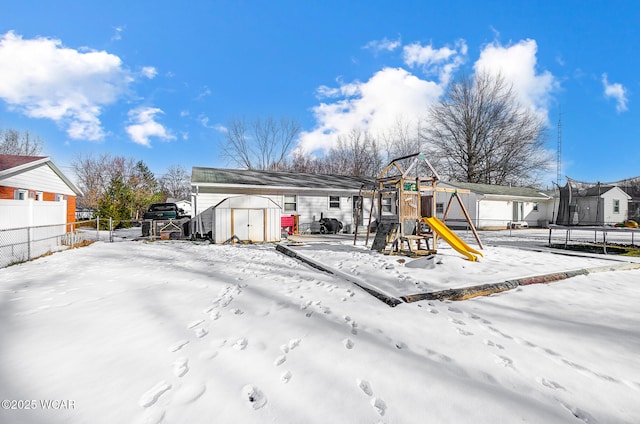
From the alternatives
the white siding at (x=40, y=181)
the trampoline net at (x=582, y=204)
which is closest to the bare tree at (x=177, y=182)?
the white siding at (x=40, y=181)

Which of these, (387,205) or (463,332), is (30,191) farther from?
(463,332)

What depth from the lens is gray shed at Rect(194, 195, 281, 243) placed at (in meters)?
12.3

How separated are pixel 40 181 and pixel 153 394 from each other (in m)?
19.7

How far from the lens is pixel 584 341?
306cm

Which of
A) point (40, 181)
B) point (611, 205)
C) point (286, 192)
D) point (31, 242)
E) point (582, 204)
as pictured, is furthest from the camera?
point (582, 204)

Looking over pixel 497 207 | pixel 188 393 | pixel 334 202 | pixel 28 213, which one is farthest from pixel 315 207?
pixel 497 207

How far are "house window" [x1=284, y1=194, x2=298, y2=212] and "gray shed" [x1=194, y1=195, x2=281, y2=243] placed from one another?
327cm

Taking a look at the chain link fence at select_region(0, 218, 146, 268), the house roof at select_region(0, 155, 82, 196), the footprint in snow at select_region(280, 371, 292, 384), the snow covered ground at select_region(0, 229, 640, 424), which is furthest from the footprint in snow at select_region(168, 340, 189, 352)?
the house roof at select_region(0, 155, 82, 196)

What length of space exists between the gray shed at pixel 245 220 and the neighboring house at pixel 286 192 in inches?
71.3

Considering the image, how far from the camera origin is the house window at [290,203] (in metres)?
16.4

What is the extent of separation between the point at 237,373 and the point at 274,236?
1067 cm

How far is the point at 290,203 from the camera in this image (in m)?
16.5

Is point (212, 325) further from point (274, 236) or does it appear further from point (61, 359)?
point (274, 236)

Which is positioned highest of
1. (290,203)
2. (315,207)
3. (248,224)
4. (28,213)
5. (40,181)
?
(40,181)
